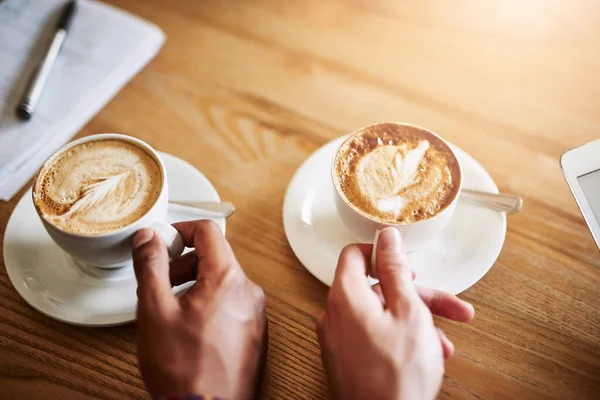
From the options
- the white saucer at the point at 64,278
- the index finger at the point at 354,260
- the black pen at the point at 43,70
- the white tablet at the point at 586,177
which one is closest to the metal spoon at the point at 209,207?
the white saucer at the point at 64,278

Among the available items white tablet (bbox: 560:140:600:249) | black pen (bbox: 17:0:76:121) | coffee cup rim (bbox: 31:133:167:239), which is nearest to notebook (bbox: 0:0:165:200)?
black pen (bbox: 17:0:76:121)

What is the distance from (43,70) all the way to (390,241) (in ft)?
2.41

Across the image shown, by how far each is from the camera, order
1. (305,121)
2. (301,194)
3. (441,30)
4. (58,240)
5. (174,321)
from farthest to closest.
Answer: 1. (441,30)
2. (305,121)
3. (301,194)
4. (58,240)
5. (174,321)

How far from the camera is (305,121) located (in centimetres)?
99

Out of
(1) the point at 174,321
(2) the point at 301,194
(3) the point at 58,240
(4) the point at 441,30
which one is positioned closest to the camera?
(1) the point at 174,321

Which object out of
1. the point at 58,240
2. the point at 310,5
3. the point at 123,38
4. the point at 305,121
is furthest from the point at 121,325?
the point at 310,5

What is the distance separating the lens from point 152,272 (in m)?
0.62

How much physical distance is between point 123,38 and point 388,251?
0.74 meters

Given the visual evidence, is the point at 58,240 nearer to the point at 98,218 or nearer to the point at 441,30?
the point at 98,218

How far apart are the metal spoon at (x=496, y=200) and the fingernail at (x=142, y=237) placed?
1.54ft

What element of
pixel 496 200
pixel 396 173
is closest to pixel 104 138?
pixel 396 173

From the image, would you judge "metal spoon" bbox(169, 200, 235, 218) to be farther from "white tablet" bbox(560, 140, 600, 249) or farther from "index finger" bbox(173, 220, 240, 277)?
"white tablet" bbox(560, 140, 600, 249)

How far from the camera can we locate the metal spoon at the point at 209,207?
81 centimetres

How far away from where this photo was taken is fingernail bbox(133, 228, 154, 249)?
656 millimetres
